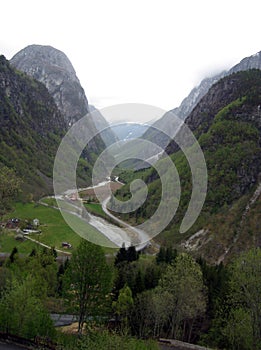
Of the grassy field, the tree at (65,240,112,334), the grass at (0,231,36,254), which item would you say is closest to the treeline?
the tree at (65,240,112,334)

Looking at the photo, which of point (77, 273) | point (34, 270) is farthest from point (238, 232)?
point (77, 273)

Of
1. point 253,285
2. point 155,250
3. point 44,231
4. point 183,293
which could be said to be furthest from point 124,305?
point 44,231

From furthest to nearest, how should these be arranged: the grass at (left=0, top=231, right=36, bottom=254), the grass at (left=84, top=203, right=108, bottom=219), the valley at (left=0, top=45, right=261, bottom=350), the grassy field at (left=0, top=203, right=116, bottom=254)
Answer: the grass at (left=84, top=203, right=108, bottom=219), the grassy field at (left=0, top=203, right=116, bottom=254), the grass at (left=0, top=231, right=36, bottom=254), the valley at (left=0, top=45, right=261, bottom=350)

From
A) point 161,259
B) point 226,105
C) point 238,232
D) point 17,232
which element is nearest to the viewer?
point 161,259

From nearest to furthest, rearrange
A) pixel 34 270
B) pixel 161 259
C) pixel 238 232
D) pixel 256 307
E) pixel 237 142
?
1. pixel 256 307
2. pixel 34 270
3. pixel 161 259
4. pixel 238 232
5. pixel 237 142

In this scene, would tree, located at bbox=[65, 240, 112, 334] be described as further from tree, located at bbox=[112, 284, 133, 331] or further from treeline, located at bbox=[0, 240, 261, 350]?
tree, located at bbox=[112, 284, 133, 331]

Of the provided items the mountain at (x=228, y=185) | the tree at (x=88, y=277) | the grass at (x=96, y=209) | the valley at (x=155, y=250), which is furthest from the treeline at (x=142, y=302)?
the grass at (x=96, y=209)

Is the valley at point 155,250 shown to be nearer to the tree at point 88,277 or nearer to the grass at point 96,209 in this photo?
the tree at point 88,277

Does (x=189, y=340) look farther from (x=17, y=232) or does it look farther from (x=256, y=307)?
(x=17, y=232)
